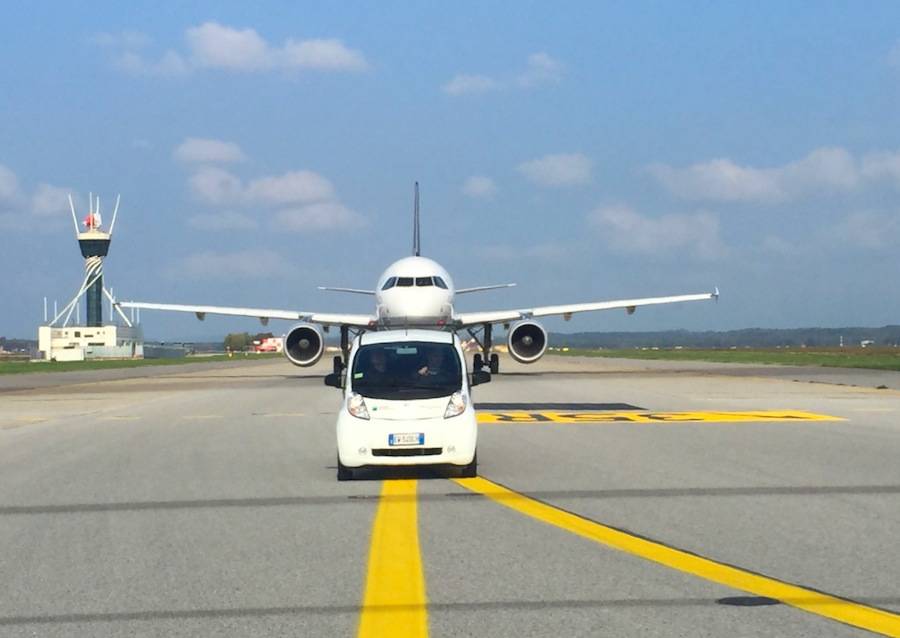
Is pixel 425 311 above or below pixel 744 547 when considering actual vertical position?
above

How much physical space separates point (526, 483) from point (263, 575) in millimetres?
5287

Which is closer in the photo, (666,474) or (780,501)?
(780,501)

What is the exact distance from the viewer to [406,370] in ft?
44.7

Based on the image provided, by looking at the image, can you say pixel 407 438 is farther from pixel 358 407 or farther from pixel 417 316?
pixel 417 316

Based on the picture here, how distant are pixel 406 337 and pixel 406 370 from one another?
590 mm

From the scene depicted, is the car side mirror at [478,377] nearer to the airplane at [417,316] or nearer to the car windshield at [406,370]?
the car windshield at [406,370]

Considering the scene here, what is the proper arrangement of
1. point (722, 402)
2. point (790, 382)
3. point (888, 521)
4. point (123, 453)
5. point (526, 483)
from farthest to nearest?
point (790, 382) < point (722, 402) < point (123, 453) < point (526, 483) < point (888, 521)

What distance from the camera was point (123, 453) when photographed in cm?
1686

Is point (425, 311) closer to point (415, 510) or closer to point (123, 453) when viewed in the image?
point (123, 453)

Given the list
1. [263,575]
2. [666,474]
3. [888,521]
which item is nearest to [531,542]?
[263,575]

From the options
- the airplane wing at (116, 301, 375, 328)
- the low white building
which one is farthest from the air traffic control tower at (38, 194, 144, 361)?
the airplane wing at (116, 301, 375, 328)

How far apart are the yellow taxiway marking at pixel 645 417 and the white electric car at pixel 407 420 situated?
8.13m

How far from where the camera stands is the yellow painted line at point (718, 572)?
21.5 ft

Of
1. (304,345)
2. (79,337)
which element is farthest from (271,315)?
(79,337)
